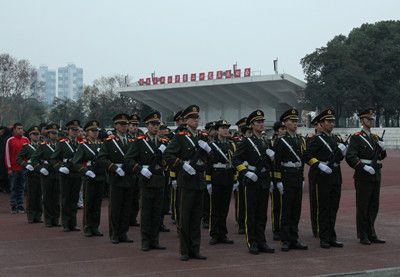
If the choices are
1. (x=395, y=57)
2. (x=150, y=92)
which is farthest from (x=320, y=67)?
(x=150, y=92)

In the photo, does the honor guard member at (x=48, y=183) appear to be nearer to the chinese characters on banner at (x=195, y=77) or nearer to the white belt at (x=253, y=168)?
the white belt at (x=253, y=168)

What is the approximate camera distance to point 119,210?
9.18 metres

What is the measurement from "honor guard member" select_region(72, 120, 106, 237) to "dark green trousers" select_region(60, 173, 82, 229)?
0.47 meters

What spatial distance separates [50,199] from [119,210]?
8.27 feet

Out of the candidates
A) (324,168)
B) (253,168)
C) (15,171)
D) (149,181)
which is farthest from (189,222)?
(15,171)

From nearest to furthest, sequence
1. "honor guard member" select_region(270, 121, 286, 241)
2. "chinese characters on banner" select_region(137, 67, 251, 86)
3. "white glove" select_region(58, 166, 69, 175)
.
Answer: "honor guard member" select_region(270, 121, 286, 241) → "white glove" select_region(58, 166, 69, 175) → "chinese characters on banner" select_region(137, 67, 251, 86)

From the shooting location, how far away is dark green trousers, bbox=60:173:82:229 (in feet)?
34.7

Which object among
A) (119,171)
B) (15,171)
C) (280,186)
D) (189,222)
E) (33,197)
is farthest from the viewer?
(15,171)

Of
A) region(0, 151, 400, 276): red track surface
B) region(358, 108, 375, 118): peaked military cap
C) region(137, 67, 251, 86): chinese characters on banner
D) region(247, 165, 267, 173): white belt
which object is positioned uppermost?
region(137, 67, 251, 86): chinese characters on banner

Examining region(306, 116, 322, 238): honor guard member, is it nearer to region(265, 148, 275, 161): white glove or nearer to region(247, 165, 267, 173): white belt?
region(265, 148, 275, 161): white glove

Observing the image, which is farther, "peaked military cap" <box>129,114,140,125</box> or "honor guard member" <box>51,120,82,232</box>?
"peaked military cap" <box>129,114,140,125</box>

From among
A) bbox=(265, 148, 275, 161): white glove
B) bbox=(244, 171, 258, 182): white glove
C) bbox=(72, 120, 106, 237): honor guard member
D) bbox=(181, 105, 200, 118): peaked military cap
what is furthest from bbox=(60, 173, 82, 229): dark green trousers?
bbox=(265, 148, 275, 161): white glove

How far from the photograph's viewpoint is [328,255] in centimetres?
813

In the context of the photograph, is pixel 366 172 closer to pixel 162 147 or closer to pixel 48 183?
pixel 162 147
